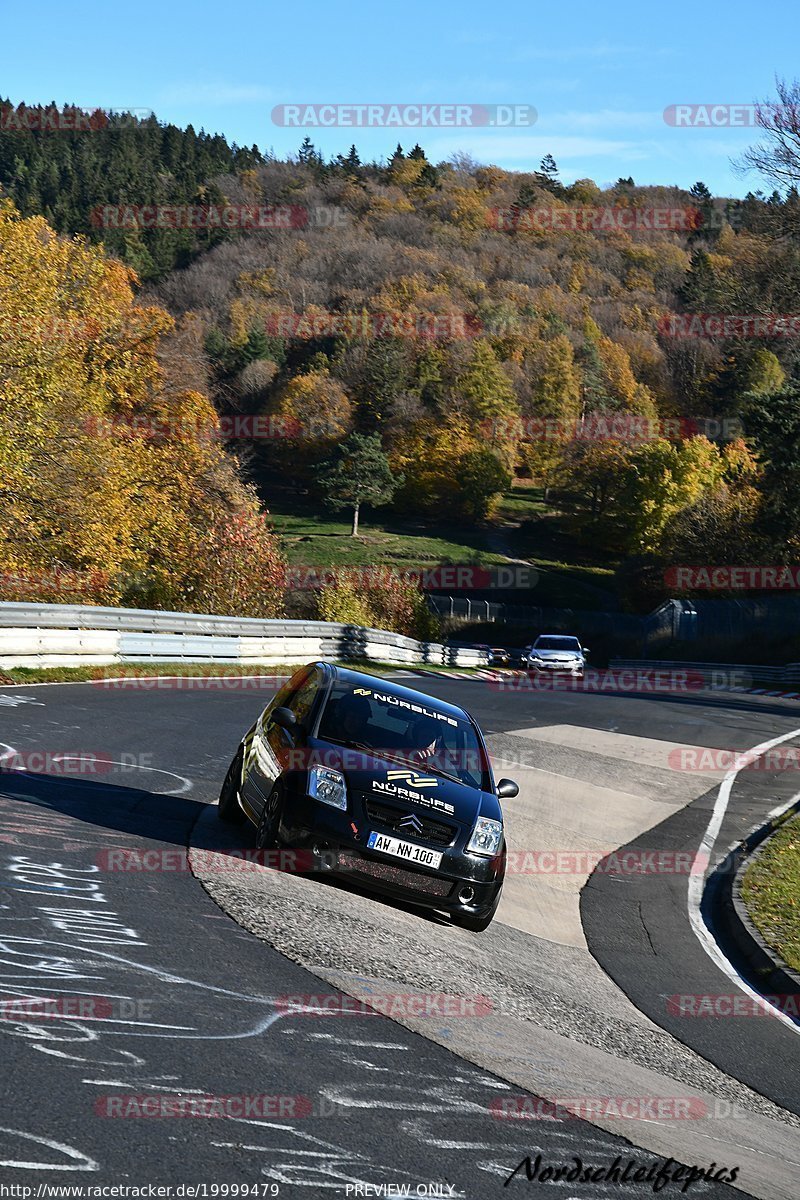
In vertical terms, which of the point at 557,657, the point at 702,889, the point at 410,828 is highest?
the point at 410,828

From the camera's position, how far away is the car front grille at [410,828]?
8750 mm

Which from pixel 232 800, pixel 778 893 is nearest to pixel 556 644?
pixel 778 893

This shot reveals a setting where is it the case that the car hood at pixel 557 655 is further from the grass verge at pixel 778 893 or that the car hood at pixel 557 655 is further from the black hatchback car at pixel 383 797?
the black hatchback car at pixel 383 797

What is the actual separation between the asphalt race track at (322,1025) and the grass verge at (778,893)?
0.68 meters

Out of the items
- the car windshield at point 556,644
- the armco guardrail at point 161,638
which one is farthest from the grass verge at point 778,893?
the car windshield at point 556,644

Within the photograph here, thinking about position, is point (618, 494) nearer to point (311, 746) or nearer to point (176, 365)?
point (176, 365)

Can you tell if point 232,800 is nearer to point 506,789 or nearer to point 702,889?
point 506,789

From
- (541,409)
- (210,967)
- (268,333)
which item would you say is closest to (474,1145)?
(210,967)

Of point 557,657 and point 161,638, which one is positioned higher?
point 161,638

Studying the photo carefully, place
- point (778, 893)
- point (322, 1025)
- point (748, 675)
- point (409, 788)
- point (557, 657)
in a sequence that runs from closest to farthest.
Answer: point (322, 1025), point (409, 788), point (778, 893), point (557, 657), point (748, 675)

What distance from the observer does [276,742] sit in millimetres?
9812

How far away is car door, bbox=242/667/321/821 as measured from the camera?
9.41 meters

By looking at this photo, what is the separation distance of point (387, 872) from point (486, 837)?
34.0 inches

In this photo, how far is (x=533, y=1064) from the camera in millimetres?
5980
